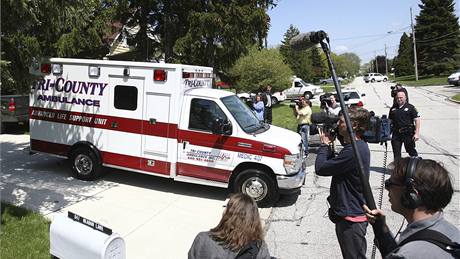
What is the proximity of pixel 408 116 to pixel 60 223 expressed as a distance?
6.98m

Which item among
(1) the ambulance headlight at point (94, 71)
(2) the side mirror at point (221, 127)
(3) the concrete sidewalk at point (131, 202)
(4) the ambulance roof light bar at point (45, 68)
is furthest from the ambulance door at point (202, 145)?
(4) the ambulance roof light bar at point (45, 68)

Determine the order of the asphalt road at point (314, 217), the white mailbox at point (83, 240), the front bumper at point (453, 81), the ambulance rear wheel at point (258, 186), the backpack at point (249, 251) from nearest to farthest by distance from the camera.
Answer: the backpack at point (249, 251)
the white mailbox at point (83, 240)
the asphalt road at point (314, 217)
the ambulance rear wheel at point (258, 186)
the front bumper at point (453, 81)

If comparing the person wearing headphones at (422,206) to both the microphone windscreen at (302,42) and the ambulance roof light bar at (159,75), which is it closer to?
the microphone windscreen at (302,42)

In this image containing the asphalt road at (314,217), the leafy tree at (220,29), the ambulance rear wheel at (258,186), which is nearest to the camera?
the asphalt road at (314,217)

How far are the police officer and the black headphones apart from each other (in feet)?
24.1

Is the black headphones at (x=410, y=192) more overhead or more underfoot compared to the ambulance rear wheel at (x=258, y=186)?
more overhead

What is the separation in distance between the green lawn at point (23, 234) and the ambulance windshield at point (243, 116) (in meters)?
3.76

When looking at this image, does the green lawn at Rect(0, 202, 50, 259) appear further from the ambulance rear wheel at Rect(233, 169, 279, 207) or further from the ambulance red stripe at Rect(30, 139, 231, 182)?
the ambulance rear wheel at Rect(233, 169, 279, 207)

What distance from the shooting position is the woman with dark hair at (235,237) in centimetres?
297

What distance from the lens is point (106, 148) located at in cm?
939

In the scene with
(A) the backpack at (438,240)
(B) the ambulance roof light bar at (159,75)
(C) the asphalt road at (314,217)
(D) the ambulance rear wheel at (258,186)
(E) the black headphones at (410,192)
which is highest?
(B) the ambulance roof light bar at (159,75)

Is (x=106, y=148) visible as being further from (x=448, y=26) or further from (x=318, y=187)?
(x=448, y=26)

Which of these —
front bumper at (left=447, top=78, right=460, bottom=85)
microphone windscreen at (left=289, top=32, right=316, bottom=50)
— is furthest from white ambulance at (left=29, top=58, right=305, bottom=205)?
front bumper at (left=447, top=78, right=460, bottom=85)

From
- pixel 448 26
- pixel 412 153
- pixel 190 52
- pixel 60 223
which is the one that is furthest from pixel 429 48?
pixel 60 223
